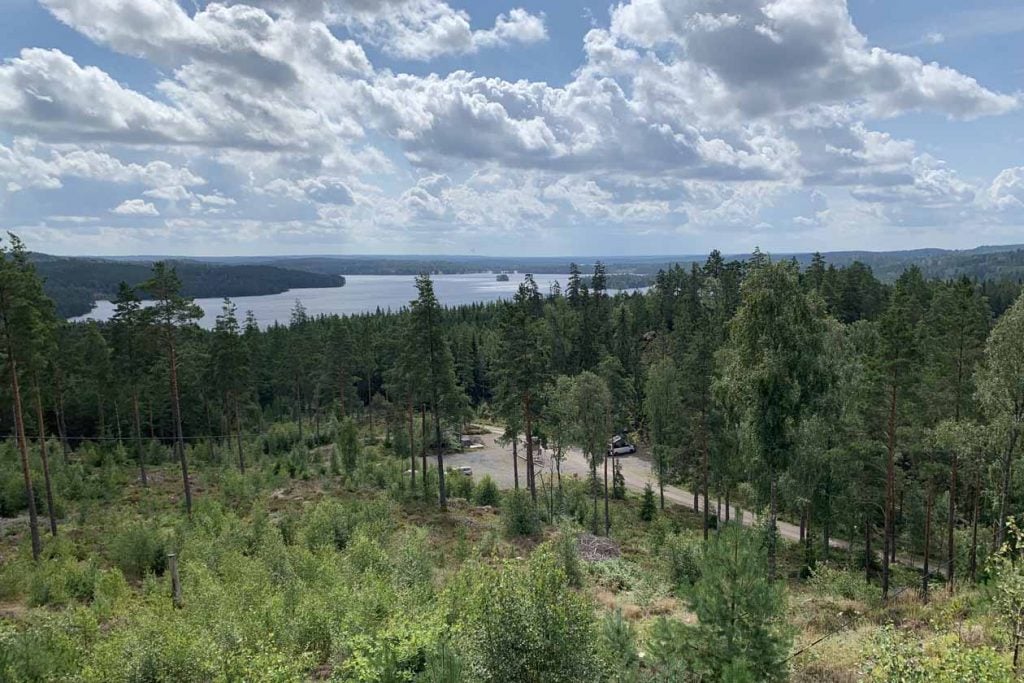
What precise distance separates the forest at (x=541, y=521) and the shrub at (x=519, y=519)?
118 mm

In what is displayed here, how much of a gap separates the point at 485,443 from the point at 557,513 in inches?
1282

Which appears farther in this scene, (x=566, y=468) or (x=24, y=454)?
(x=566, y=468)

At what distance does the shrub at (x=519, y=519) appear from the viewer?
24906mm

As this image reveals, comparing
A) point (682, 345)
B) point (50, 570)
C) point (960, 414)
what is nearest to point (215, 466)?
point (50, 570)

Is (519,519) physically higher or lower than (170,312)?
lower

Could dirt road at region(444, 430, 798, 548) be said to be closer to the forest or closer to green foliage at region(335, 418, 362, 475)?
the forest

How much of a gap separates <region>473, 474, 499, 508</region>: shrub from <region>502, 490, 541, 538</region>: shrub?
9.99m

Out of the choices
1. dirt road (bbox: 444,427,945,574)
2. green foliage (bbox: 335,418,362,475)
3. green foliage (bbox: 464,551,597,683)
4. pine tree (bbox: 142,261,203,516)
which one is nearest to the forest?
green foliage (bbox: 464,551,597,683)

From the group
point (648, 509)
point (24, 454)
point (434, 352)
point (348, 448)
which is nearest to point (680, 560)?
point (434, 352)

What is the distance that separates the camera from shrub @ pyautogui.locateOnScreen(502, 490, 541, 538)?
24906mm

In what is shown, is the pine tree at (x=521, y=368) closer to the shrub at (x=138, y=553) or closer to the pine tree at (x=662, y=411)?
the pine tree at (x=662, y=411)

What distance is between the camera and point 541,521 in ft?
90.0

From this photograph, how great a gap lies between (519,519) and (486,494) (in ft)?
35.2

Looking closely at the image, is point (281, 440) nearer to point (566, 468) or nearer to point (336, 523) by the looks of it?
point (566, 468)
